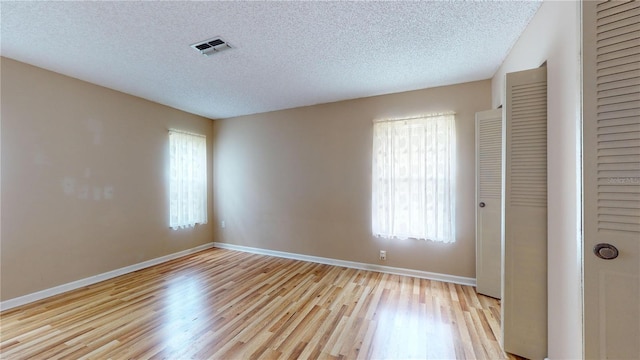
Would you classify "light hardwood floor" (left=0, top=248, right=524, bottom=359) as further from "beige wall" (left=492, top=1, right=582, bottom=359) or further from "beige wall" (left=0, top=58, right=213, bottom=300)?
"beige wall" (left=492, top=1, right=582, bottom=359)

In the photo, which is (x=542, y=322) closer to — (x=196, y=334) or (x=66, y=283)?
(x=196, y=334)

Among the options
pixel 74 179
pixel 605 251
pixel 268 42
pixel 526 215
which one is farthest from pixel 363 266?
pixel 74 179

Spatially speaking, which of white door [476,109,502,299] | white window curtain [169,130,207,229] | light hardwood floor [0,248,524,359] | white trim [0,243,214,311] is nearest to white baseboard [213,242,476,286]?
light hardwood floor [0,248,524,359]

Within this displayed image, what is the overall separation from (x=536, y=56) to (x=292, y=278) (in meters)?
3.38

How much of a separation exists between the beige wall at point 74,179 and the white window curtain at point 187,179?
0.43 feet

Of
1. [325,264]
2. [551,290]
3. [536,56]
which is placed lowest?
[325,264]

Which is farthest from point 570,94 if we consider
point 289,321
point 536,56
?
point 289,321

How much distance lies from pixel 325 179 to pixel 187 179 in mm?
2495

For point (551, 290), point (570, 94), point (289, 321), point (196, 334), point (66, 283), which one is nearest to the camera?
point (570, 94)

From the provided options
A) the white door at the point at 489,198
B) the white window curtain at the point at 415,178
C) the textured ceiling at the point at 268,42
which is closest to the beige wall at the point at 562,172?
the textured ceiling at the point at 268,42

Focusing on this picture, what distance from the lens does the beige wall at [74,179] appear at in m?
2.53

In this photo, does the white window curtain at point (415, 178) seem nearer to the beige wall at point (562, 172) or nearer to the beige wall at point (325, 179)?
the beige wall at point (325, 179)

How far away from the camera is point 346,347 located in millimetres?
1894

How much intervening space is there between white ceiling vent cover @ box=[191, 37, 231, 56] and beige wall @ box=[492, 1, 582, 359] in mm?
2436
